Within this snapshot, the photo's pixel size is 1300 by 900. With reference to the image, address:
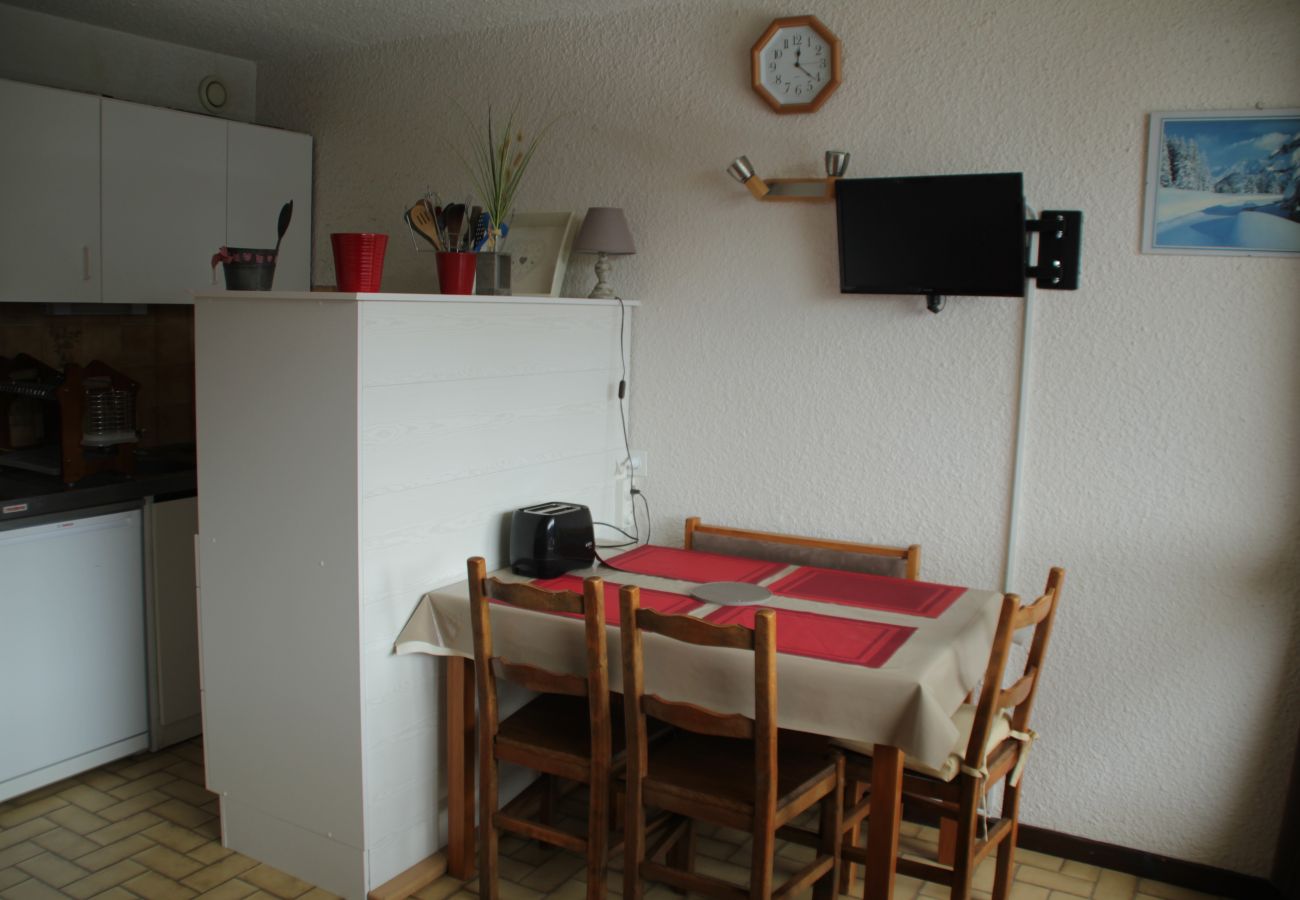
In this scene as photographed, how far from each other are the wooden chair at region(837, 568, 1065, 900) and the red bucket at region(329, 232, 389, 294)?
1.58m

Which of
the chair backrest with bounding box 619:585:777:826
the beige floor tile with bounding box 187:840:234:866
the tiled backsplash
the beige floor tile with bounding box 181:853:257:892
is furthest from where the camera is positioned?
the tiled backsplash

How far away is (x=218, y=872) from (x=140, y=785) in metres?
0.64

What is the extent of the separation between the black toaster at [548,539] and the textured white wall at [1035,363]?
571mm

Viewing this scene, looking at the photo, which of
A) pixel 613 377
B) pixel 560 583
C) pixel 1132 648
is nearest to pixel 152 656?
pixel 560 583

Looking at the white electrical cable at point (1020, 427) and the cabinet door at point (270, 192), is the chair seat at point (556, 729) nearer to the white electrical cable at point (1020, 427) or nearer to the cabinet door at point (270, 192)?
the white electrical cable at point (1020, 427)

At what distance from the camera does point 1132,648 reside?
9.07ft

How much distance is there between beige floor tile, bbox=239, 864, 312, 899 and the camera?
2.65 meters

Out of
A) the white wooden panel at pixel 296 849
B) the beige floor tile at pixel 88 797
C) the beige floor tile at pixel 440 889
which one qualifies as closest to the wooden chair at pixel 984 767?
the beige floor tile at pixel 440 889

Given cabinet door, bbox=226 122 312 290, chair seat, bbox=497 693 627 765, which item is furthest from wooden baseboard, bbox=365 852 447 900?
cabinet door, bbox=226 122 312 290

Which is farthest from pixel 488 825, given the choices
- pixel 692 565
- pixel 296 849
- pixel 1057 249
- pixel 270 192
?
pixel 270 192

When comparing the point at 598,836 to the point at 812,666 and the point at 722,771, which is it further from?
the point at 812,666

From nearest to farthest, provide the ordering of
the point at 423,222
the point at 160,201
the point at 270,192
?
the point at 423,222 → the point at 160,201 → the point at 270,192

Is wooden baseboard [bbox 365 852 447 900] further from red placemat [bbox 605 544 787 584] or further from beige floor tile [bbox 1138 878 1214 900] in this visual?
beige floor tile [bbox 1138 878 1214 900]

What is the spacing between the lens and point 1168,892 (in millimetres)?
2742
